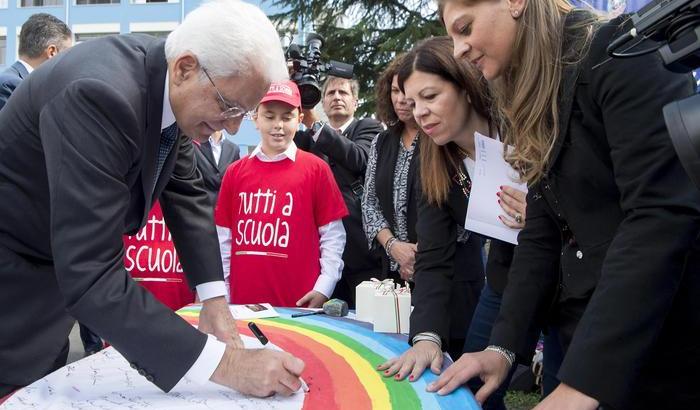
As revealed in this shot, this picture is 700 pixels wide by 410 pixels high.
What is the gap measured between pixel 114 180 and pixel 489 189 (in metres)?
1.10

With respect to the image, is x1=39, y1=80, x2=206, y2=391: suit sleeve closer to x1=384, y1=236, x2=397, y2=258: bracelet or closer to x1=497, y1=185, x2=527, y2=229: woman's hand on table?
x1=497, y1=185, x2=527, y2=229: woman's hand on table

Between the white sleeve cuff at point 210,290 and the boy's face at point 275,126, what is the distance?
122 cm

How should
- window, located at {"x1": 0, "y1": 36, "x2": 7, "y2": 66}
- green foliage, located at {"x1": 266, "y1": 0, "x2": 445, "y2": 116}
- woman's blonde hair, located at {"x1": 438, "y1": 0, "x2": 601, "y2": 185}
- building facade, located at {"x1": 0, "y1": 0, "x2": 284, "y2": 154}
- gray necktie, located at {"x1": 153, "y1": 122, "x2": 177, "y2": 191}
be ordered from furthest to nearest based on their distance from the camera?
window, located at {"x1": 0, "y1": 36, "x2": 7, "y2": 66} → building facade, located at {"x1": 0, "y1": 0, "x2": 284, "y2": 154} → green foliage, located at {"x1": 266, "y1": 0, "x2": 445, "y2": 116} → gray necktie, located at {"x1": 153, "y1": 122, "x2": 177, "y2": 191} → woman's blonde hair, located at {"x1": 438, "y1": 0, "x2": 601, "y2": 185}

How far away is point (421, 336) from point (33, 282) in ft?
3.22

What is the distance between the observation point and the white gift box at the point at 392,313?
1.98m

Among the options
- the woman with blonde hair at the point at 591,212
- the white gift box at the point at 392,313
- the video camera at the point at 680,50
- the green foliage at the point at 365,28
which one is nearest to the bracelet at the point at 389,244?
the white gift box at the point at 392,313

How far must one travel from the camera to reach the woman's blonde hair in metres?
1.28

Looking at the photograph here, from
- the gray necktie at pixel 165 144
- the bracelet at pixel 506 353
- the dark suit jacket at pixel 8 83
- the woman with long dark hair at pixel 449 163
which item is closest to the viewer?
the bracelet at pixel 506 353

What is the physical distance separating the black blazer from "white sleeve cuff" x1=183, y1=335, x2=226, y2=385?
2.29 ft

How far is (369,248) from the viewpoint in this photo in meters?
3.27

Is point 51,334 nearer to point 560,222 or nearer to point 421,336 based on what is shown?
point 421,336

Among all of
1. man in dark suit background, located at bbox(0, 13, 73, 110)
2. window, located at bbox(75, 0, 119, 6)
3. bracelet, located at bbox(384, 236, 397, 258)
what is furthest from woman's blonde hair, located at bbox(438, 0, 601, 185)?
window, located at bbox(75, 0, 119, 6)

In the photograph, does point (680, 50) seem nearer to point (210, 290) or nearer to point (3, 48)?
point (210, 290)

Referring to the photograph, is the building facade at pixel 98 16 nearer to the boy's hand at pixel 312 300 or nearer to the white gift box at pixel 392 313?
the boy's hand at pixel 312 300
